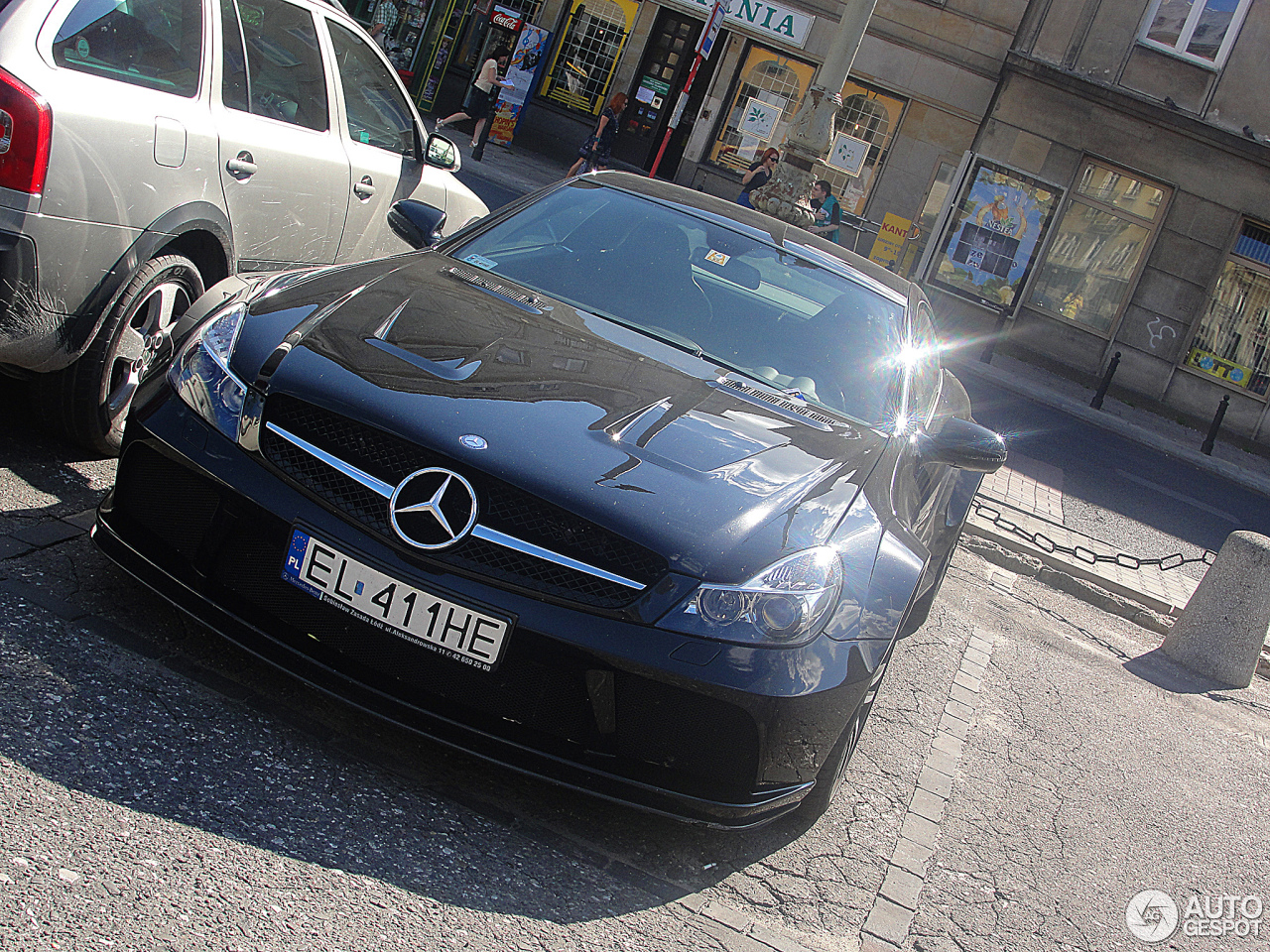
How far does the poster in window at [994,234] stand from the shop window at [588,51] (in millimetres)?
7853

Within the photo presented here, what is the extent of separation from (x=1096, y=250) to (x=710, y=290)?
19.2 meters

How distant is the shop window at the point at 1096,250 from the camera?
21109 mm

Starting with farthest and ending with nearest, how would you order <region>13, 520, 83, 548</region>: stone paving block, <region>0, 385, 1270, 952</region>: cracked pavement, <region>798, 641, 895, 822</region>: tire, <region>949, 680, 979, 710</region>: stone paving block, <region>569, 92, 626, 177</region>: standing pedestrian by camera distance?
<region>569, 92, 626, 177</region>: standing pedestrian, <region>949, 680, 979, 710</region>: stone paving block, <region>13, 520, 83, 548</region>: stone paving block, <region>798, 641, 895, 822</region>: tire, <region>0, 385, 1270, 952</region>: cracked pavement

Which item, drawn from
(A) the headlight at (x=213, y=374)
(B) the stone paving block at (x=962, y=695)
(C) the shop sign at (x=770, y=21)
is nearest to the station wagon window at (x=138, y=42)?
(A) the headlight at (x=213, y=374)

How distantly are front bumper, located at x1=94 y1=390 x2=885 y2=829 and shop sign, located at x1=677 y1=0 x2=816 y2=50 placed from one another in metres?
22.5

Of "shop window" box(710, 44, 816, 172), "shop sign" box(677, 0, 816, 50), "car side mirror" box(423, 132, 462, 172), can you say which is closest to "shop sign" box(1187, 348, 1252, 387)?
"shop window" box(710, 44, 816, 172)

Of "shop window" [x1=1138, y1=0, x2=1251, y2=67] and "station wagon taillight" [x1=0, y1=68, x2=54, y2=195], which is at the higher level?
"shop window" [x1=1138, y1=0, x2=1251, y2=67]

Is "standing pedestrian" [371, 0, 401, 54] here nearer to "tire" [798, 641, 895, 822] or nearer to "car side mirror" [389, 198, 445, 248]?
"car side mirror" [389, 198, 445, 248]

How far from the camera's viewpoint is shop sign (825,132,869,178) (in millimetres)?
23109

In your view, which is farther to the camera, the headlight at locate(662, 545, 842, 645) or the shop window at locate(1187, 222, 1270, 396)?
the shop window at locate(1187, 222, 1270, 396)

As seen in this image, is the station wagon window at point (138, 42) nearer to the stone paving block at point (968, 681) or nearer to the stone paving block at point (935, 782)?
the stone paving block at point (935, 782)

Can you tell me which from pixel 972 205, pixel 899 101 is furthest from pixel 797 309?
pixel 899 101

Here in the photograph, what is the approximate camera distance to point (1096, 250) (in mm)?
21344

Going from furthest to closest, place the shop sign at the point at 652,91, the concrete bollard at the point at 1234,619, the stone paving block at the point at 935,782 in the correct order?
the shop sign at the point at 652,91
the concrete bollard at the point at 1234,619
the stone paving block at the point at 935,782
